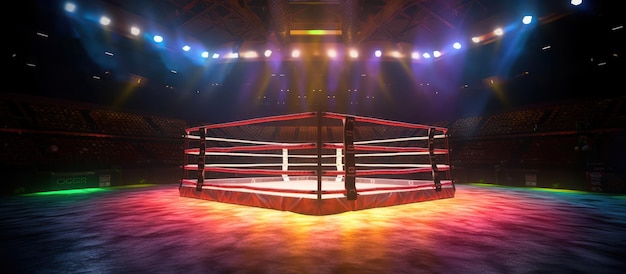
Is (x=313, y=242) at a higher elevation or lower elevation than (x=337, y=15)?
lower

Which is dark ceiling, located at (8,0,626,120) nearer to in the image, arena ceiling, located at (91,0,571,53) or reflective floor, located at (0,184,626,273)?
arena ceiling, located at (91,0,571,53)

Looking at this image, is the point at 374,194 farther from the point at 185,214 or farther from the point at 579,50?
the point at 579,50

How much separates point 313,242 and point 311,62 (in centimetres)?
918

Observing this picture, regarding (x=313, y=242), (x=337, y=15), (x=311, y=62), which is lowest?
(x=313, y=242)

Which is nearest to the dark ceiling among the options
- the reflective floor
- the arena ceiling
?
the arena ceiling

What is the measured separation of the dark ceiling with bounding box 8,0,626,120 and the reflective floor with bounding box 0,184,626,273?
17.7ft

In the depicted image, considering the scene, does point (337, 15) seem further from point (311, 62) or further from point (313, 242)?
point (313, 242)

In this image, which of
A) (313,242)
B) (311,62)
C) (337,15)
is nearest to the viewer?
(313,242)

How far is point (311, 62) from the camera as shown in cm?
1027

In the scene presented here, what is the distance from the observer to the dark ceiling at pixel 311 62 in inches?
276

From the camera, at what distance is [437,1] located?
7.30 meters

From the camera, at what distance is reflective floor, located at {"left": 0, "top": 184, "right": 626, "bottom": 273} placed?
133 cm

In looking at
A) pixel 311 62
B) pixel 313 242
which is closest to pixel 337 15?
pixel 311 62

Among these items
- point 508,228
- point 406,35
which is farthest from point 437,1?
point 508,228
